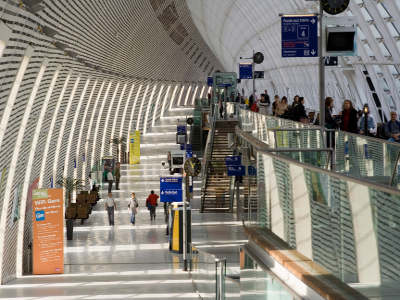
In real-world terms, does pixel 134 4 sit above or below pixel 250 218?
above

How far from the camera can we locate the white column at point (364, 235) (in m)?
4.08

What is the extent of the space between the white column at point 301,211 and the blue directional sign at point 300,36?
36.0 ft

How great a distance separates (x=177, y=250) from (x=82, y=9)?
27.6ft

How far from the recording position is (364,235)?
4.24 m

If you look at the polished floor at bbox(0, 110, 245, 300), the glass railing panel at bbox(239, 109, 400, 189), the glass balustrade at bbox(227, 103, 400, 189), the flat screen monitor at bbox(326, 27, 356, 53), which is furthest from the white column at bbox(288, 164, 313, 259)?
the polished floor at bbox(0, 110, 245, 300)

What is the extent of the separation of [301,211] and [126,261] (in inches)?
735

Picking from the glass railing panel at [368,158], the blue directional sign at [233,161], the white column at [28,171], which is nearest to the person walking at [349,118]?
the glass railing panel at [368,158]

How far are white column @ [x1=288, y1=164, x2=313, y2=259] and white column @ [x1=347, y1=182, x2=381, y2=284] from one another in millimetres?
1019

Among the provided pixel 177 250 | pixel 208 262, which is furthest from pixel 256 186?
pixel 177 250

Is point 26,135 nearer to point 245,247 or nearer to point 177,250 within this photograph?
point 177,250

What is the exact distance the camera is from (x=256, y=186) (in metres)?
7.78

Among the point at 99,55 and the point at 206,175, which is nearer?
the point at 99,55

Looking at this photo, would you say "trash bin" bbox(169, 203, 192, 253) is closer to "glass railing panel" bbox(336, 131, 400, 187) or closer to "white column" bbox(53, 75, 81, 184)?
"white column" bbox(53, 75, 81, 184)

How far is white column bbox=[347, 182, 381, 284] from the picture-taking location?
4078 millimetres
